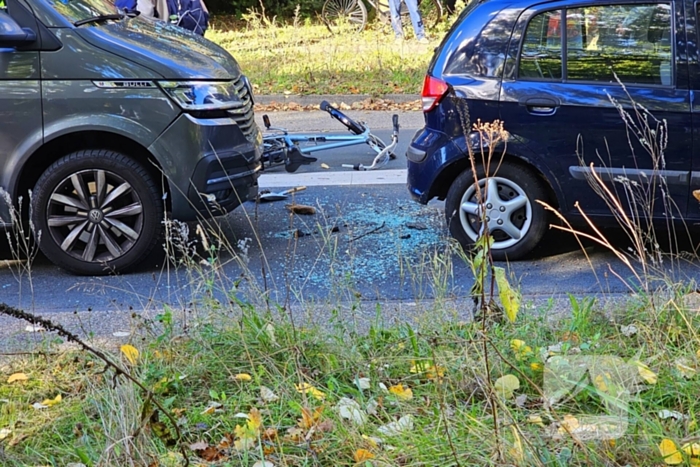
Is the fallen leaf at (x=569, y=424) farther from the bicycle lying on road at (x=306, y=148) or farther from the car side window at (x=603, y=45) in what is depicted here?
the bicycle lying on road at (x=306, y=148)

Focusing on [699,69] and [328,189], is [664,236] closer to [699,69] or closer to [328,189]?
[699,69]

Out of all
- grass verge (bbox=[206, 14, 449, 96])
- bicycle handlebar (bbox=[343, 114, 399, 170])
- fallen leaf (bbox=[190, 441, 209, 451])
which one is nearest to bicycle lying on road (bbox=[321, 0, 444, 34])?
grass verge (bbox=[206, 14, 449, 96])

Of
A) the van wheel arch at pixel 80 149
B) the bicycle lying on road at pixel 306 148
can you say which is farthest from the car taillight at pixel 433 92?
the bicycle lying on road at pixel 306 148

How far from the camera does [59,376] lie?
368 centimetres

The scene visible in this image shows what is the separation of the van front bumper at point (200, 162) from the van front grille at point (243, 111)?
0.07 meters

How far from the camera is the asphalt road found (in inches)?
172

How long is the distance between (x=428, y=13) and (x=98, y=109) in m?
14.5

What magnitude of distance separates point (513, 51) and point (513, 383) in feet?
9.17

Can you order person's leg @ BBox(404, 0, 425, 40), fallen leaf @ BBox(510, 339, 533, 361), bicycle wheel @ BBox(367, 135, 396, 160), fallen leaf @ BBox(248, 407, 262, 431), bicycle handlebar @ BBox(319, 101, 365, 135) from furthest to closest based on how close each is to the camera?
person's leg @ BBox(404, 0, 425, 40), bicycle wheel @ BBox(367, 135, 396, 160), bicycle handlebar @ BBox(319, 101, 365, 135), fallen leaf @ BBox(510, 339, 533, 361), fallen leaf @ BBox(248, 407, 262, 431)

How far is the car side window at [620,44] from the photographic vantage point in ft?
17.3

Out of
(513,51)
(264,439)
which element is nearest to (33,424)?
(264,439)

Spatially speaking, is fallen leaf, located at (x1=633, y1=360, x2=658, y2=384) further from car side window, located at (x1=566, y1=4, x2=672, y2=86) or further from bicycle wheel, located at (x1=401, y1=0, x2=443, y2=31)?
bicycle wheel, located at (x1=401, y1=0, x2=443, y2=31)

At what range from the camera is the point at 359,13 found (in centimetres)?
1947

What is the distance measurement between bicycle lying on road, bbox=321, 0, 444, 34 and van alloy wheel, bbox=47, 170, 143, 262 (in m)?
12.7
